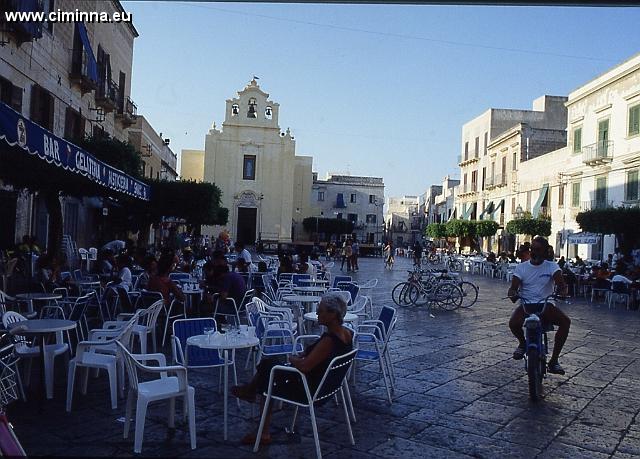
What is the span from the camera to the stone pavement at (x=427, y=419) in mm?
4145

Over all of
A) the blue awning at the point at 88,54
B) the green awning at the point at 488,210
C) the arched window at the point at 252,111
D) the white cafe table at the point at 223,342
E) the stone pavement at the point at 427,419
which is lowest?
the stone pavement at the point at 427,419

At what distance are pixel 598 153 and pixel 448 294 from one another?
647 inches

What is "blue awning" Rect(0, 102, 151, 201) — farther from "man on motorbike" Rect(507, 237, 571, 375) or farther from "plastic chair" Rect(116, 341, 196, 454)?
"man on motorbike" Rect(507, 237, 571, 375)

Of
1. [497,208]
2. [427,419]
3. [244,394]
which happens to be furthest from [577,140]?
[244,394]

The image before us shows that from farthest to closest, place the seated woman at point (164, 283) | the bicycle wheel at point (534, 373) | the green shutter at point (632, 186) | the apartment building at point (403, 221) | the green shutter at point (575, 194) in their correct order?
the apartment building at point (403, 221) → the green shutter at point (575, 194) → the green shutter at point (632, 186) → the seated woman at point (164, 283) → the bicycle wheel at point (534, 373)

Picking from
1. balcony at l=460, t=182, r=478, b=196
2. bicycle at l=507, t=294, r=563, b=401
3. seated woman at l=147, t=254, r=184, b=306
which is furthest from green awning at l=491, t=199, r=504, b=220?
bicycle at l=507, t=294, r=563, b=401

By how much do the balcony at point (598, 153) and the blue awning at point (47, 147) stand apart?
71.7ft

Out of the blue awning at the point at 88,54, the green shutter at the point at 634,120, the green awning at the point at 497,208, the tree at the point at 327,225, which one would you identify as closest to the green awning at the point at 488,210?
the green awning at the point at 497,208

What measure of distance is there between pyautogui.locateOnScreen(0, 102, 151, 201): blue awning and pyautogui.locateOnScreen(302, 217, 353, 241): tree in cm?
4441

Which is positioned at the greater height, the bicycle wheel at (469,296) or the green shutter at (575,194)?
the green shutter at (575,194)

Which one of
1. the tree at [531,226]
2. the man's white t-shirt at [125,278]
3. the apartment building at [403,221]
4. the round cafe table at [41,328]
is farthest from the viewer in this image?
the apartment building at [403,221]

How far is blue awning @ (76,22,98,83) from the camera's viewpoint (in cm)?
1652

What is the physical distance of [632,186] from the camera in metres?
23.7

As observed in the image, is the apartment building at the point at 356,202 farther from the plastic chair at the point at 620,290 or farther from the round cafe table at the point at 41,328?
the round cafe table at the point at 41,328
